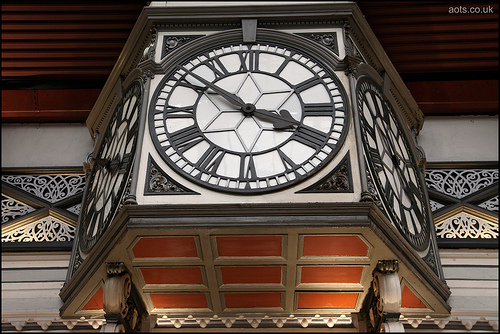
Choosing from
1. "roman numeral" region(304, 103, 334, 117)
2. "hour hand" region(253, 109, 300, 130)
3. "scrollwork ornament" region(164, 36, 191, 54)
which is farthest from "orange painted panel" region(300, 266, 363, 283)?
"scrollwork ornament" region(164, 36, 191, 54)

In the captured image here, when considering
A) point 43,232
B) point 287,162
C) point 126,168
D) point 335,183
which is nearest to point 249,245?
point 287,162

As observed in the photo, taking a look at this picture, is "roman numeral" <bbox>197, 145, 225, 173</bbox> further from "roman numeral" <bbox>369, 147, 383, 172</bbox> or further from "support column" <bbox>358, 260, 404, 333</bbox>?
"support column" <bbox>358, 260, 404, 333</bbox>

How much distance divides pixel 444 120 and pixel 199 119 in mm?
3698

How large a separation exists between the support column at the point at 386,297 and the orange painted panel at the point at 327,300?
304 mm

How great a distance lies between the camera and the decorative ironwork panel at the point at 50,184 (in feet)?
29.5

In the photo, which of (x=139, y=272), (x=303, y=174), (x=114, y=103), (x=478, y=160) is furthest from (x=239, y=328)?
(x=478, y=160)

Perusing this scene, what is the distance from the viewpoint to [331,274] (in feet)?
23.4

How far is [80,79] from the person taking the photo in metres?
9.66

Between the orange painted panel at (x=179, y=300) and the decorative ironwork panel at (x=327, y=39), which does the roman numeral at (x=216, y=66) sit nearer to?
the decorative ironwork panel at (x=327, y=39)

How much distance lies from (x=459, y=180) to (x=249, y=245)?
3282 millimetres

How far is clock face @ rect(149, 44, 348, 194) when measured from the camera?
6.89m

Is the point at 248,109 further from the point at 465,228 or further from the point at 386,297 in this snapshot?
the point at 465,228

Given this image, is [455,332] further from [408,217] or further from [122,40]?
[122,40]

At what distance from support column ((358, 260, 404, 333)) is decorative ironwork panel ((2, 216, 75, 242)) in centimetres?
352
